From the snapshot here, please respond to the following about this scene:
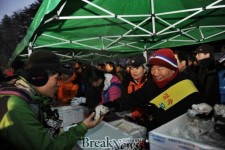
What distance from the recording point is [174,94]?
236 cm

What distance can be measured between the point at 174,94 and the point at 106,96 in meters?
1.98

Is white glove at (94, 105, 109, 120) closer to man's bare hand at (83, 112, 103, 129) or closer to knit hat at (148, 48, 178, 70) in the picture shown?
man's bare hand at (83, 112, 103, 129)

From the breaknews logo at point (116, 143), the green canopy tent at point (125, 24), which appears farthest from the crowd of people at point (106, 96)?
the green canopy tent at point (125, 24)

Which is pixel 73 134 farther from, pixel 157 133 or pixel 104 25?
pixel 104 25

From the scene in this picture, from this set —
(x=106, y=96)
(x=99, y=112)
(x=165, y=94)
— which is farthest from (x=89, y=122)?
(x=106, y=96)

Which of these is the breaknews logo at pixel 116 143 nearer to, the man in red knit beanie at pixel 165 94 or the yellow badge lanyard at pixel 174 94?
the man in red knit beanie at pixel 165 94

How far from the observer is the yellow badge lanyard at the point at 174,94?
2.30 m

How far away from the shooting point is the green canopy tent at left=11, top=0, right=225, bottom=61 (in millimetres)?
4316

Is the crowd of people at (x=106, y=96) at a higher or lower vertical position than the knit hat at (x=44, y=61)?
lower

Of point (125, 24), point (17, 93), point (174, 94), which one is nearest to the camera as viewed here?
point (17, 93)

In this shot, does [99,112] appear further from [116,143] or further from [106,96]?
[106,96]

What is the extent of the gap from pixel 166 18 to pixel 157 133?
4.44 meters

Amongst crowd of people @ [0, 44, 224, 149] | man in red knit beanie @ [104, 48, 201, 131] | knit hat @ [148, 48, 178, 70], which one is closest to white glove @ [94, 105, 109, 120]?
crowd of people @ [0, 44, 224, 149]

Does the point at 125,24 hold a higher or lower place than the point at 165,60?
higher
